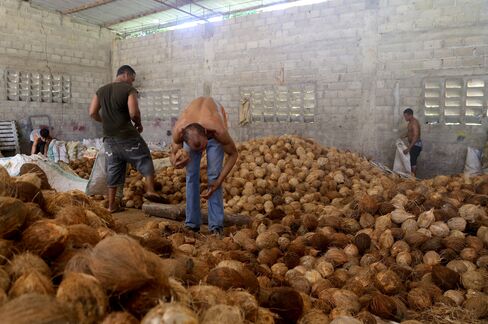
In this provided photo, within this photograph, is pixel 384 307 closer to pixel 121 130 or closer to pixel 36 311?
pixel 36 311

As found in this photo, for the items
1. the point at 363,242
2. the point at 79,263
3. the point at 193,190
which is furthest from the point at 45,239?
the point at 193,190

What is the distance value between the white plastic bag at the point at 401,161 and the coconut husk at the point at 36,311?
8272 millimetres

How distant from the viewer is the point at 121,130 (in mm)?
5629

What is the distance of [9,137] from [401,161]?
38.6ft

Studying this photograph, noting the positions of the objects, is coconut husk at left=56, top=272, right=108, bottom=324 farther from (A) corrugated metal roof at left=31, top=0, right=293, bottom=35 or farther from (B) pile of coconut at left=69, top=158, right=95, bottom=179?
(A) corrugated metal roof at left=31, top=0, right=293, bottom=35

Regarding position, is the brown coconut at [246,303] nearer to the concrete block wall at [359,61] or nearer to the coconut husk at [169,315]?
the coconut husk at [169,315]

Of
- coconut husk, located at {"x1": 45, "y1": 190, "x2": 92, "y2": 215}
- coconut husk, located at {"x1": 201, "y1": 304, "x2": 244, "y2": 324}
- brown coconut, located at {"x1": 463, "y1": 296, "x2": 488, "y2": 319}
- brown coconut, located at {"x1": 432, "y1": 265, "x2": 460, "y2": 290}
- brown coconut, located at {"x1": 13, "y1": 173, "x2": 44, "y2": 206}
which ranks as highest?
brown coconut, located at {"x1": 13, "y1": 173, "x2": 44, "y2": 206}

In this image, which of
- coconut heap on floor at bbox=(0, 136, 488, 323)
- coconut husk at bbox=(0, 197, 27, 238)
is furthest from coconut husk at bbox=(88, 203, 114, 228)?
coconut husk at bbox=(0, 197, 27, 238)

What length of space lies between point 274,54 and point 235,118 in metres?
2.24

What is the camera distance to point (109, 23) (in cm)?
1452

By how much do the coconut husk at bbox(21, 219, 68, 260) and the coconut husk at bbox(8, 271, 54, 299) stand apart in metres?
0.29

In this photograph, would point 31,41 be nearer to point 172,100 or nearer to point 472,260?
point 172,100

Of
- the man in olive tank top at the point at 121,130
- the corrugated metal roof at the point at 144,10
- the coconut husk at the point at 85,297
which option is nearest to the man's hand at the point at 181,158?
the man in olive tank top at the point at 121,130

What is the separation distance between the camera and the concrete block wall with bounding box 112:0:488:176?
8398 mm
